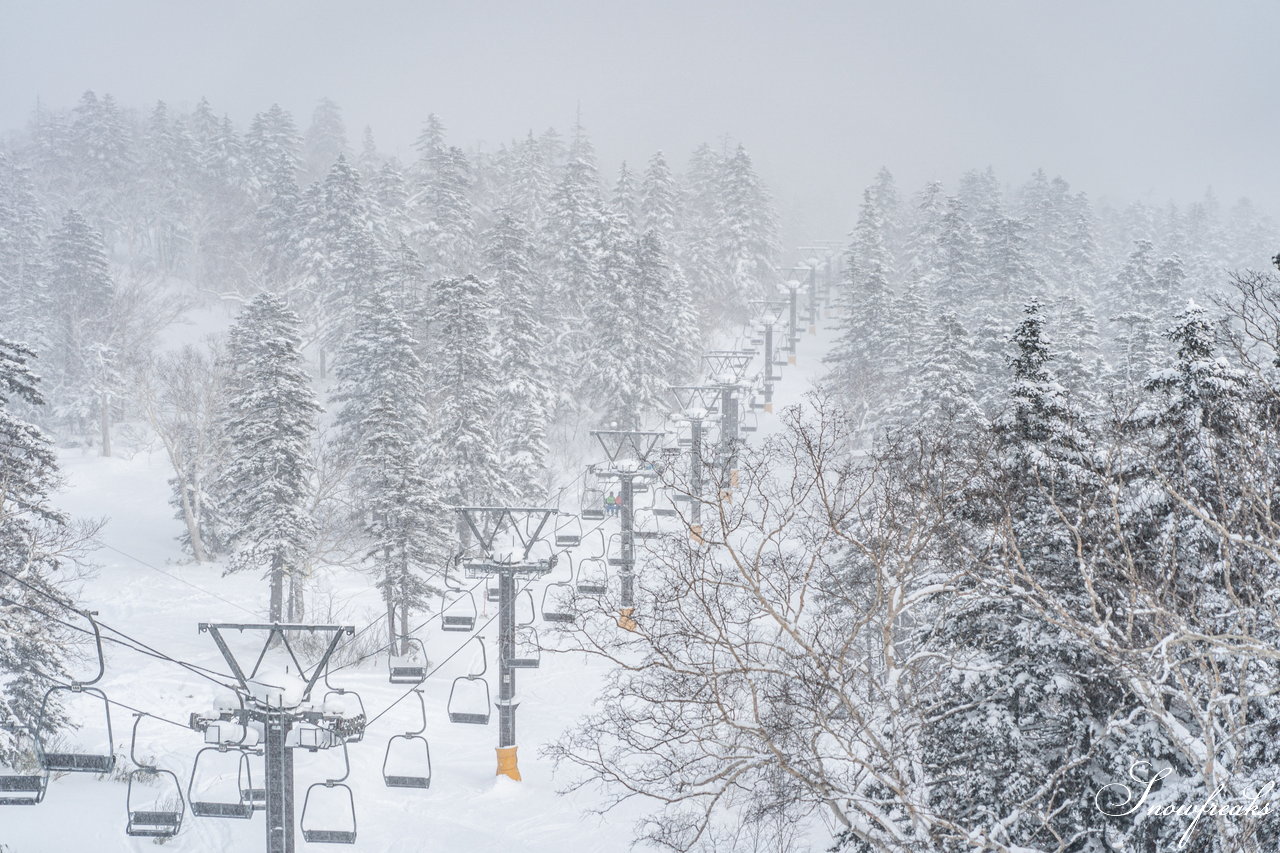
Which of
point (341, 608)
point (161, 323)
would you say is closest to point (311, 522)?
point (341, 608)

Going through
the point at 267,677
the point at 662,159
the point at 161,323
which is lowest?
the point at 267,677

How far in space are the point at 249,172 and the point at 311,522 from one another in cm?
4864

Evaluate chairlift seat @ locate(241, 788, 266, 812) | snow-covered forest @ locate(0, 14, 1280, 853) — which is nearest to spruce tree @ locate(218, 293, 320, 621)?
snow-covered forest @ locate(0, 14, 1280, 853)

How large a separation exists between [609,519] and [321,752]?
20586 millimetres

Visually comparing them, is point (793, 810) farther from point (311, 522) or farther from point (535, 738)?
point (311, 522)

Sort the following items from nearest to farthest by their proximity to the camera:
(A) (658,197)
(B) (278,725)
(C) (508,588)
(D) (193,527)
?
(B) (278,725), (C) (508,588), (D) (193,527), (A) (658,197)

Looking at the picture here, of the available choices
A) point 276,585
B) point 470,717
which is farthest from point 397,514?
point 470,717

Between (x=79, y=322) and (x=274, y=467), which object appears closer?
(x=274, y=467)

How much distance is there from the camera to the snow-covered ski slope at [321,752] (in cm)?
1942

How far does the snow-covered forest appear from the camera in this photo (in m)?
10.8

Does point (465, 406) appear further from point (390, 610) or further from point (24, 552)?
point (24, 552)

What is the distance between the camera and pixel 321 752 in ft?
76.8

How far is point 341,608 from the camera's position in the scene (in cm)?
3297

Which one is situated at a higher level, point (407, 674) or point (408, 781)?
point (407, 674)
